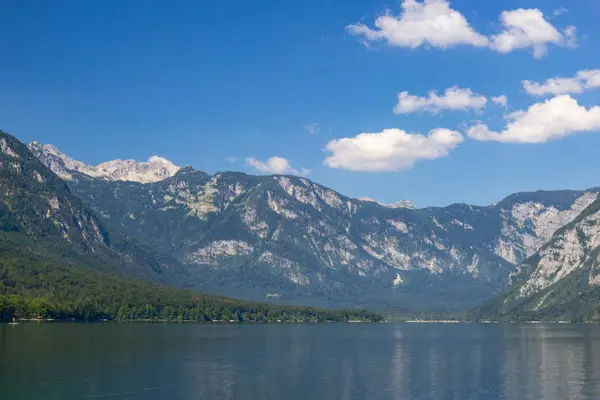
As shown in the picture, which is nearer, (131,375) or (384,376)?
(131,375)

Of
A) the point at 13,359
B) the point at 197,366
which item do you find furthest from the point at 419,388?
the point at 13,359

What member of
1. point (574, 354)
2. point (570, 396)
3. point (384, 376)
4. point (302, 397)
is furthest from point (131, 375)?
point (574, 354)

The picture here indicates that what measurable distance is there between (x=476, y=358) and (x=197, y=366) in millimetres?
78783

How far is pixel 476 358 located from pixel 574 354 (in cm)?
3125

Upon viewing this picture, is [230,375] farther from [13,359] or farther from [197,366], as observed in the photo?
[13,359]

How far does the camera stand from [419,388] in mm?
123688

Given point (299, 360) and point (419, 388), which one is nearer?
point (419, 388)

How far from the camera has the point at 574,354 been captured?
198 meters

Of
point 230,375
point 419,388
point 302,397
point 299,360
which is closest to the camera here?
point 302,397

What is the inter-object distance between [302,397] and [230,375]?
30.4 meters

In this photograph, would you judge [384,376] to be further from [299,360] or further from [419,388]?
[299,360]

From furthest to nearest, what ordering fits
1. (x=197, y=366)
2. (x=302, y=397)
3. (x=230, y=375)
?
(x=197, y=366) < (x=230, y=375) < (x=302, y=397)

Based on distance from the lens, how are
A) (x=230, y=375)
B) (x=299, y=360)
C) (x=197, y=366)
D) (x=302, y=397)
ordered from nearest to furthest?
(x=302, y=397)
(x=230, y=375)
(x=197, y=366)
(x=299, y=360)

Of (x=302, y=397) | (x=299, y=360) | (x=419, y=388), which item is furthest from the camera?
(x=299, y=360)
